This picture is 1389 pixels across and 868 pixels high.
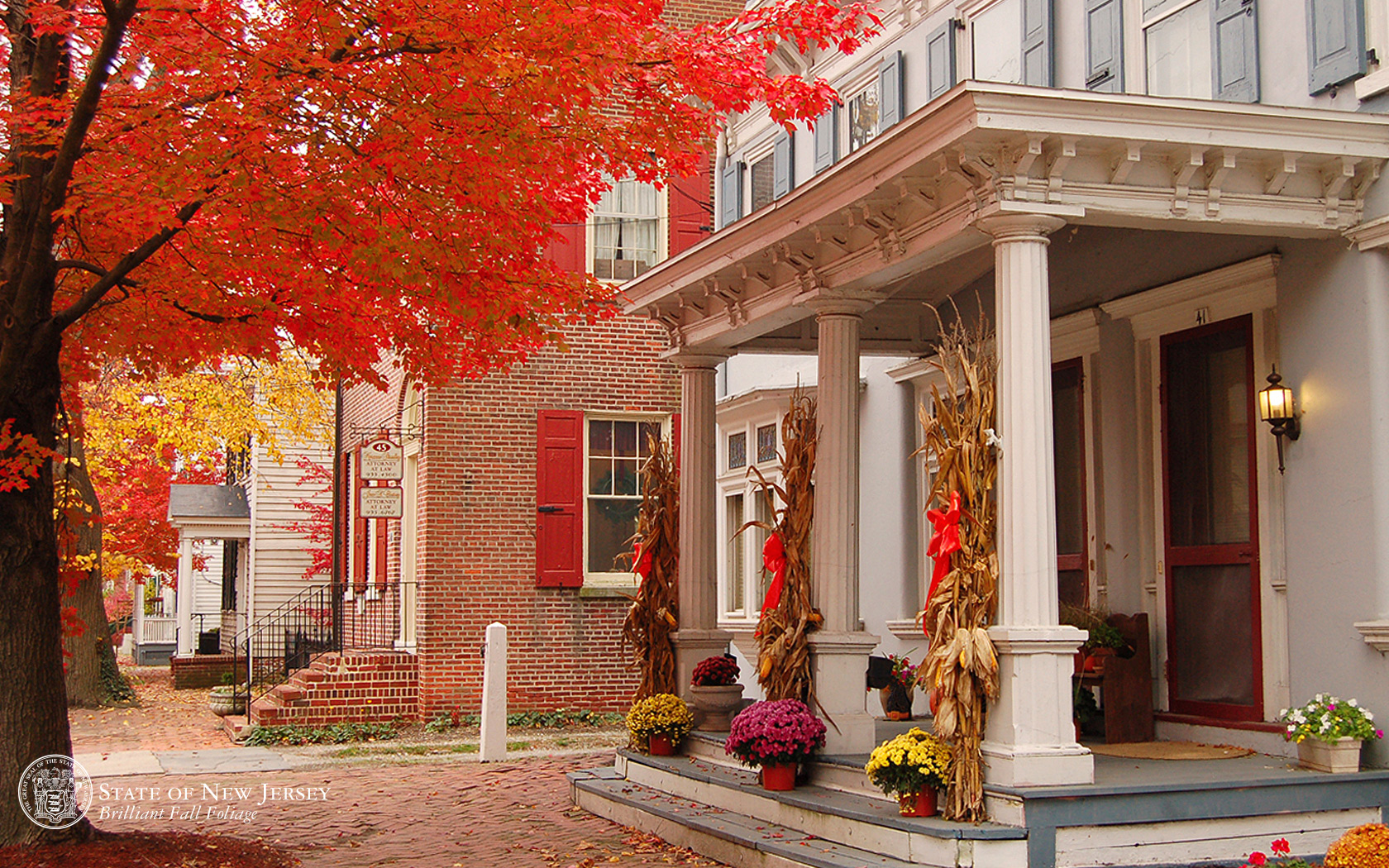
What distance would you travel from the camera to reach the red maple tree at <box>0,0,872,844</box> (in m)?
7.81

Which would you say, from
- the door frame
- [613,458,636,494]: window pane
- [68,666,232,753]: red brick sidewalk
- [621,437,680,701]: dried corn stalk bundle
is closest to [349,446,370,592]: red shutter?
[68,666,232,753]: red brick sidewalk

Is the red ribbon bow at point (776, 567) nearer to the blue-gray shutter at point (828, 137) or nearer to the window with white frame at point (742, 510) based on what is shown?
the window with white frame at point (742, 510)

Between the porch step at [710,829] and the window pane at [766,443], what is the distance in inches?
189

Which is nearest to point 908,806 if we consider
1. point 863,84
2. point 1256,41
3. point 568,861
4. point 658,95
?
point 568,861

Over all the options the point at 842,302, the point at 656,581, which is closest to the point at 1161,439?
the point at 842,302

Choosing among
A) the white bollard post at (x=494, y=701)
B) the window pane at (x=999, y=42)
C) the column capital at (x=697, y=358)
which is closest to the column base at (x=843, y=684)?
the column capital at (x=697, y=358)

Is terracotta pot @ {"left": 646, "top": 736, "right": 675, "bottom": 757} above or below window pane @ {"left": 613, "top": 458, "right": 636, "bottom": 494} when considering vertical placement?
below

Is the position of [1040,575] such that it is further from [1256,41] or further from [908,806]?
[1256,41]

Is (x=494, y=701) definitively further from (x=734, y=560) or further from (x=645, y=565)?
(x=734, y=560)

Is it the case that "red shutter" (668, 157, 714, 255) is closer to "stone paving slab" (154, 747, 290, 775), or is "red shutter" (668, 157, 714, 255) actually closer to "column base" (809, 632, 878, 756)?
"stone paving slab" (154, 747, 290, 775)

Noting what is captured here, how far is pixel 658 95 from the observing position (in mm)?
9078

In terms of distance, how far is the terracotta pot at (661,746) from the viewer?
11562mm

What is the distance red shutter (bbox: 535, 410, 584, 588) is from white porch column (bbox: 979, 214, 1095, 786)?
10.6m

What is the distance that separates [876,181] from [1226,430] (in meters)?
3.22
